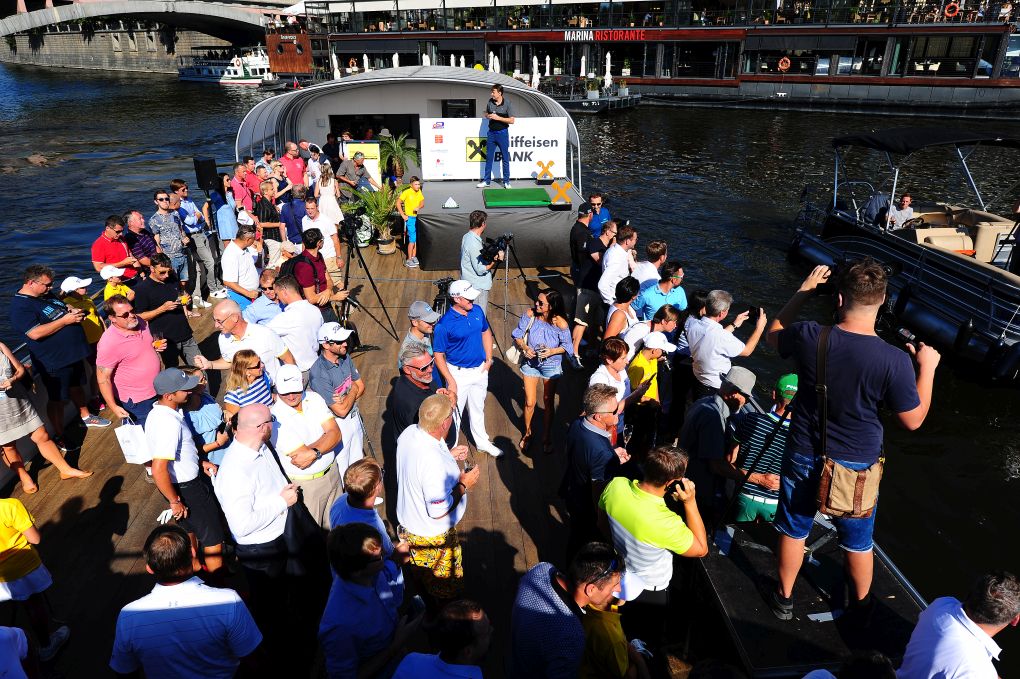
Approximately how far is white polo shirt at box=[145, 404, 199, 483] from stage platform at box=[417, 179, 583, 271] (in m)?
7.11

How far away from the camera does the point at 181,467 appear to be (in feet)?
14.8

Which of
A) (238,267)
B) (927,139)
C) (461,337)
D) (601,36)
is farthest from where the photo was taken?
(601,36)

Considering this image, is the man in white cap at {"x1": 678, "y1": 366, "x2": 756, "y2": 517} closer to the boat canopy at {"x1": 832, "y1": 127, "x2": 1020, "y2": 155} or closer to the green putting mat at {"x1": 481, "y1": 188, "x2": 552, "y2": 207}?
the green putting mat at {"x1": 481, "y1": 188, "x2": 552, "y2": 207}

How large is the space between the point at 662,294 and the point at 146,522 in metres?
5.31

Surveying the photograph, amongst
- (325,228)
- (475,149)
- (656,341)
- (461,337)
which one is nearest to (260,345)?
(461,337)

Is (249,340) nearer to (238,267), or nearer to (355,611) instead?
(238,267)

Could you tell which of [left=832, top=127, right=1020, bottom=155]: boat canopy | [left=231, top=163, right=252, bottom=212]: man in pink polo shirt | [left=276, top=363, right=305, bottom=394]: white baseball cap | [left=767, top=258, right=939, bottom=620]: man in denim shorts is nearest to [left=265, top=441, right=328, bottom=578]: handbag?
[left=276, top=363, right=305, bottom=394]: white baseball cap

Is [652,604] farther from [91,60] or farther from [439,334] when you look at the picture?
[91,60]

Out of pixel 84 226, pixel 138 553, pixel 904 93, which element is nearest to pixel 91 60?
pixel 84 226

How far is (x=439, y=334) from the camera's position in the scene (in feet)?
18.6

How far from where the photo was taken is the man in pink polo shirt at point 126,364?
5410mm

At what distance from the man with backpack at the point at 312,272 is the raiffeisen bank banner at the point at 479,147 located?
6.38 meters

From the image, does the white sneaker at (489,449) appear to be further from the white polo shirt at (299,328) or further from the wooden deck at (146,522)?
the white polo shirt at (299,328)

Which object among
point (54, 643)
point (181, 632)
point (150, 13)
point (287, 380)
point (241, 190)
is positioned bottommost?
point (54, 643)
